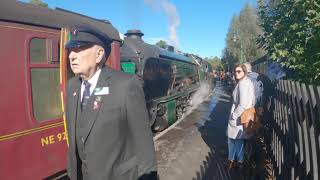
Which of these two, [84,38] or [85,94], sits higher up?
[84,38]

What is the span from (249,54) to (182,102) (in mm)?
33989

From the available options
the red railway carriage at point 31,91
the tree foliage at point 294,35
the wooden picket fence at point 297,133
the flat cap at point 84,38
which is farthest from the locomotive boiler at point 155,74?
the flat cap at point 84,38

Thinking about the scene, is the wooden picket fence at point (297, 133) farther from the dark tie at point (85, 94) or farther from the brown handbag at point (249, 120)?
the dark tie at point (85, 94)

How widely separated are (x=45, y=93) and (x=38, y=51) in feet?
1.96

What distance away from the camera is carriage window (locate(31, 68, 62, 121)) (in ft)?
16.6

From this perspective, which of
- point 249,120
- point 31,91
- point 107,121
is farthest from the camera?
point 249,120

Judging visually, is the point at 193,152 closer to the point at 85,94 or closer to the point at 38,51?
the point at 38,51

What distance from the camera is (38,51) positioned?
16.9 ft

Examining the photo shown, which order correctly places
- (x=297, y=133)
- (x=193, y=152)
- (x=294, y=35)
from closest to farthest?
1. (x=297, y=133)
2. (x=294, y=35)
3. (x=193, y=152)

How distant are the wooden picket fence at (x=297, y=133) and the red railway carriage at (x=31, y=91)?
9.53ft

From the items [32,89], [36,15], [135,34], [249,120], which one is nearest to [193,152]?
[249,120]

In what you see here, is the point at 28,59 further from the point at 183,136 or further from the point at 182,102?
the point at 182,102

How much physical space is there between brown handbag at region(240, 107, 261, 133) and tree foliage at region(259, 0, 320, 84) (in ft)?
3.67

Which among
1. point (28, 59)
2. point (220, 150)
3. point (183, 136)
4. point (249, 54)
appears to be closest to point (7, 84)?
point (28, 59)
